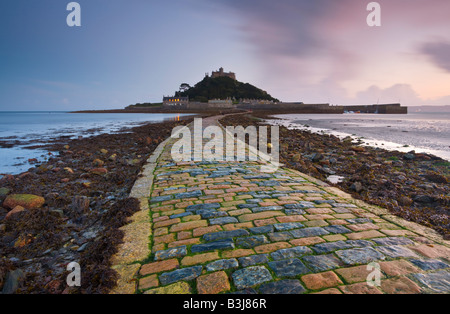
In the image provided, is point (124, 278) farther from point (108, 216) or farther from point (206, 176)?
point (206, 176)

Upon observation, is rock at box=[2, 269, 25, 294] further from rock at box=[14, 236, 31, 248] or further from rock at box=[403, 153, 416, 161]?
rock at box=[403, 153, 416, 161]

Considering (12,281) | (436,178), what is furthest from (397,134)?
(12,281)

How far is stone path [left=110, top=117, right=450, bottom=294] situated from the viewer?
2025 mm

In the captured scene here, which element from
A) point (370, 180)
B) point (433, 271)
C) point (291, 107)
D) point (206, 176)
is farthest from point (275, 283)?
point (291, 107)

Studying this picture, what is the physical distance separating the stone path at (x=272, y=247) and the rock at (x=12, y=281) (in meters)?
1.00

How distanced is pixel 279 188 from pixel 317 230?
170 cm

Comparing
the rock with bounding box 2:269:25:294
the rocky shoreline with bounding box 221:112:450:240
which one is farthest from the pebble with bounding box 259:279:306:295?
the rock with bounding box 2:269:25:294

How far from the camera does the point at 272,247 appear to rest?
2.58 m

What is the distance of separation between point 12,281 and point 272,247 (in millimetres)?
2657

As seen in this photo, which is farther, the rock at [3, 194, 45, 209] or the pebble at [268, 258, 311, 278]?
the rock at [3, 194, 45, 209]

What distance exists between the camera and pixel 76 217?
163 inches

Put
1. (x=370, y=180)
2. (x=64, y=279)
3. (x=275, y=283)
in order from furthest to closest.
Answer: (x=370, y=180) → (x=64, y=279) → (x=275, y=283)

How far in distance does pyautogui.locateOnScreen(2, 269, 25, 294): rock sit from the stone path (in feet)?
3.27

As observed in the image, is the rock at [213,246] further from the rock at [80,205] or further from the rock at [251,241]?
the rock at [80,205]
